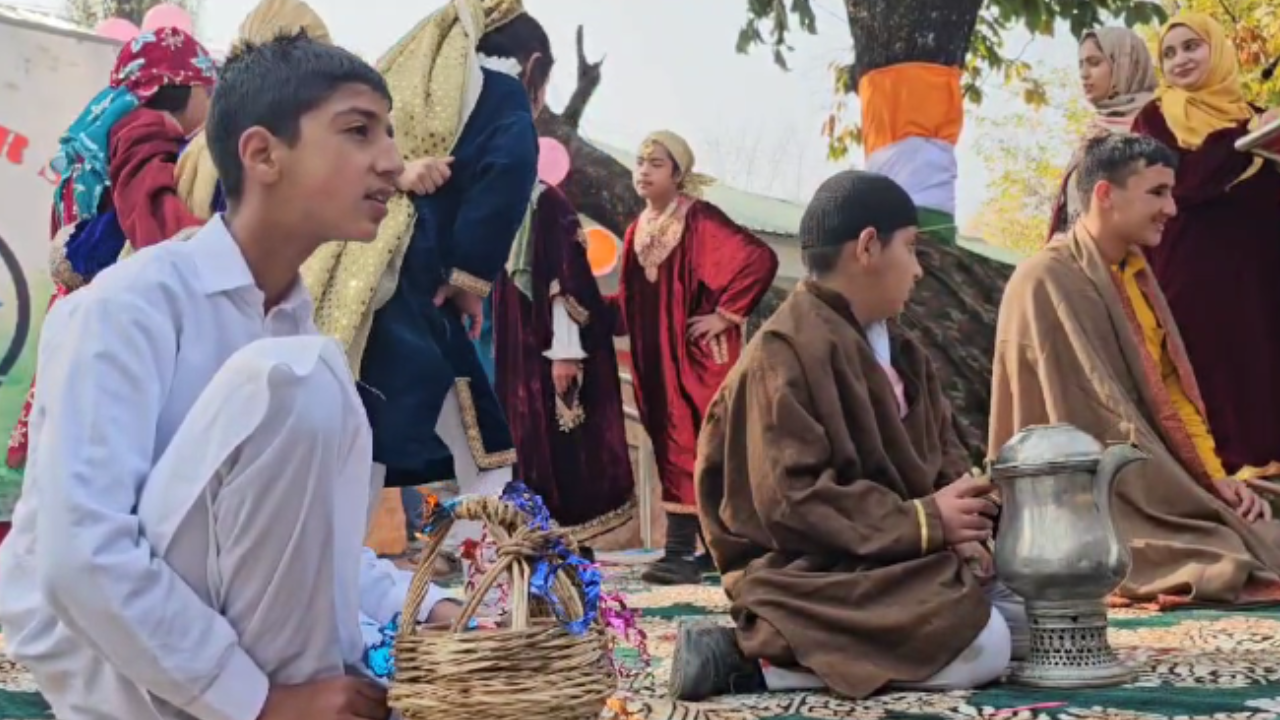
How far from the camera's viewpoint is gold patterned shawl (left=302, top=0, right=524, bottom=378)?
3461mm

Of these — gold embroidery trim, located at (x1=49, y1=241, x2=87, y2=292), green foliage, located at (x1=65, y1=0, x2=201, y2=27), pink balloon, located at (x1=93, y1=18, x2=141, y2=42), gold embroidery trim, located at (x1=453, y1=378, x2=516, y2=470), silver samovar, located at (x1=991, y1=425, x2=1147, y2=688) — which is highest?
green foliage, located at (x1=65, y1=0, x2=201, y2=27)

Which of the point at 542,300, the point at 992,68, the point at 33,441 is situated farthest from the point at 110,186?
the point at 992,68

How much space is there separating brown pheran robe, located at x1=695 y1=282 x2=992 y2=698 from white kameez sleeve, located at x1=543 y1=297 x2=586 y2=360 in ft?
9.28

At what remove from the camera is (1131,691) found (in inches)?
99.3

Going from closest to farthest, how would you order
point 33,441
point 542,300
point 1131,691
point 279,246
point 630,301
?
1. point 33,441
2. point 279,246
3. point 1131,691
4. point 542,300
5. point 630,301

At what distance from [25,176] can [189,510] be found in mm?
5022

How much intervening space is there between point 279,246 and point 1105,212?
109 inches

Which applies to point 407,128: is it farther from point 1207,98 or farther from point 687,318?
point 1207,98

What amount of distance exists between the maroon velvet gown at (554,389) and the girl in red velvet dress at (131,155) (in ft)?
6.28

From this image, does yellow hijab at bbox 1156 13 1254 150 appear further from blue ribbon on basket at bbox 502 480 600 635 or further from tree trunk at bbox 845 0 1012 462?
Result: blue ribbon on basket at bbox 502 480 600 635

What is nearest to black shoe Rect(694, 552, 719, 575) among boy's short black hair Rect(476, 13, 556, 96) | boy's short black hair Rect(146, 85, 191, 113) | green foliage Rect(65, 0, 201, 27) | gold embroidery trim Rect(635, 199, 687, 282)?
gold embroidery trim Rect(635, 199, 687, 282)

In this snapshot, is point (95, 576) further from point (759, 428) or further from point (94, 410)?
point (759, 428)

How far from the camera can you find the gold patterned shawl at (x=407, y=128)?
136 inches

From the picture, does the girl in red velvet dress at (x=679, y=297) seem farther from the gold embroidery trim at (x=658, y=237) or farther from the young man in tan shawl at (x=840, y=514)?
the young man in tan shawl at (x=840, y=514)
